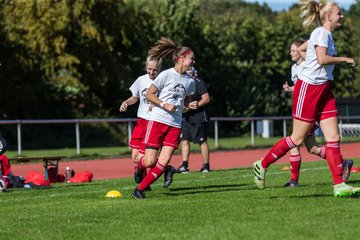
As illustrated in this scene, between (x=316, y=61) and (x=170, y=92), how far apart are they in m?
1.94

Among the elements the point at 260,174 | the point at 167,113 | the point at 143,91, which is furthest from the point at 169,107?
the point at 143,91

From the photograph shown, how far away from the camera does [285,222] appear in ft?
27.9

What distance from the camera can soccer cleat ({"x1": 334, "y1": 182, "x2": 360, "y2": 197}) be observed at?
1038 centimetres

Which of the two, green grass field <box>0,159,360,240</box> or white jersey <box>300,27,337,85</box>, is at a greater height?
white jersey <box>300,27,337,85</box>

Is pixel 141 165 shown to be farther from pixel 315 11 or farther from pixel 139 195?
pixel 315 11

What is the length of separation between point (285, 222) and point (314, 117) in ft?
7.97

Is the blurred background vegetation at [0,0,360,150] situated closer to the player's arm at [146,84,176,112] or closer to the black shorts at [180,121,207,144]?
the black shorts at [180,121,207,144]

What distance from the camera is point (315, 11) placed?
34.8ft

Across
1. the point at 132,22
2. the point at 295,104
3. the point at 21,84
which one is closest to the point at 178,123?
the point at 295,104

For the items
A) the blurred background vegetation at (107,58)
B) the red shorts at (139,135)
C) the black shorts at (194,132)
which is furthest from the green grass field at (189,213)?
the blurred background vegetation at (107,58)

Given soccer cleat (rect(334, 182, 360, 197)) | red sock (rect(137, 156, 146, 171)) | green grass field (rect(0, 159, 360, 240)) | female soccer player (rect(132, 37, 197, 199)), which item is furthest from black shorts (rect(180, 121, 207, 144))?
soccer cleat (rect(334, 182, 360, 197))

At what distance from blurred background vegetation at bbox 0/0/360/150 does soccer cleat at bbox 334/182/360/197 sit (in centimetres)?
2770

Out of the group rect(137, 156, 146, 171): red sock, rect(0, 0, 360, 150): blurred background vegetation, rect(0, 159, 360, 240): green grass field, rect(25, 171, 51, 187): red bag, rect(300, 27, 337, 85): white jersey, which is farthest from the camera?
rect(0, 0, 360, 150): blurred background vegetation

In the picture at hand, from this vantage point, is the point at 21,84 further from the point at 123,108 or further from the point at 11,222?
the point at 11,222
